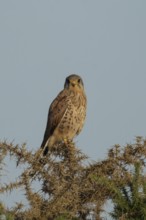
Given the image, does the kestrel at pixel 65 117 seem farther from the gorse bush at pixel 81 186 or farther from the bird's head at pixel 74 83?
the gorse bush at pixel 81 186

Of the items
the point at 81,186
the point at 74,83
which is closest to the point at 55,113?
the point at 74,83

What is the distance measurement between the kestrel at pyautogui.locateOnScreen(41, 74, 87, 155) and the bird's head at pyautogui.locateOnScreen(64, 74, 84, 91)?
56mm

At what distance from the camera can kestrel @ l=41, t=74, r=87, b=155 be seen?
303 inches

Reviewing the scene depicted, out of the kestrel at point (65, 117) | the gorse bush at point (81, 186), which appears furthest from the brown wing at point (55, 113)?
the gorse bush at point (81, 186)

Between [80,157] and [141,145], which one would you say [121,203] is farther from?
[80,157]

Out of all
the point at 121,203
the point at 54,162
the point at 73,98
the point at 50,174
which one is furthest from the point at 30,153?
the point at 73,98

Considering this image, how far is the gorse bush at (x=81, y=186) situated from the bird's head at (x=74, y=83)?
149 inches

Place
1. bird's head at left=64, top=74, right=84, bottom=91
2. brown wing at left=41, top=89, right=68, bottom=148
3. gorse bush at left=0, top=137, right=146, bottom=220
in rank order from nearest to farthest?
1. gorse bush at left=0, top=137, right=146, bottom=220
2. brown wing at left=41, top=89, right=68, bottom=148
3. bird's head at left=64, top=74, right=84, bottom=91

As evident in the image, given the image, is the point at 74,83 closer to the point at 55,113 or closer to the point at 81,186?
the point at 55,113

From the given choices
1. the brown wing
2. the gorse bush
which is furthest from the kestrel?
the gorse bush

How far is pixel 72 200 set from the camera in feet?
10.5

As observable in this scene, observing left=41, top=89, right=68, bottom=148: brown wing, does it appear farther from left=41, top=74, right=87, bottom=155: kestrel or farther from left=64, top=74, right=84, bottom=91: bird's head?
left=64, top=74, right=84, bottom=91: bird's head

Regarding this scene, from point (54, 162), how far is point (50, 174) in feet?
1.54

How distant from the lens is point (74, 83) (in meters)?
8.34
